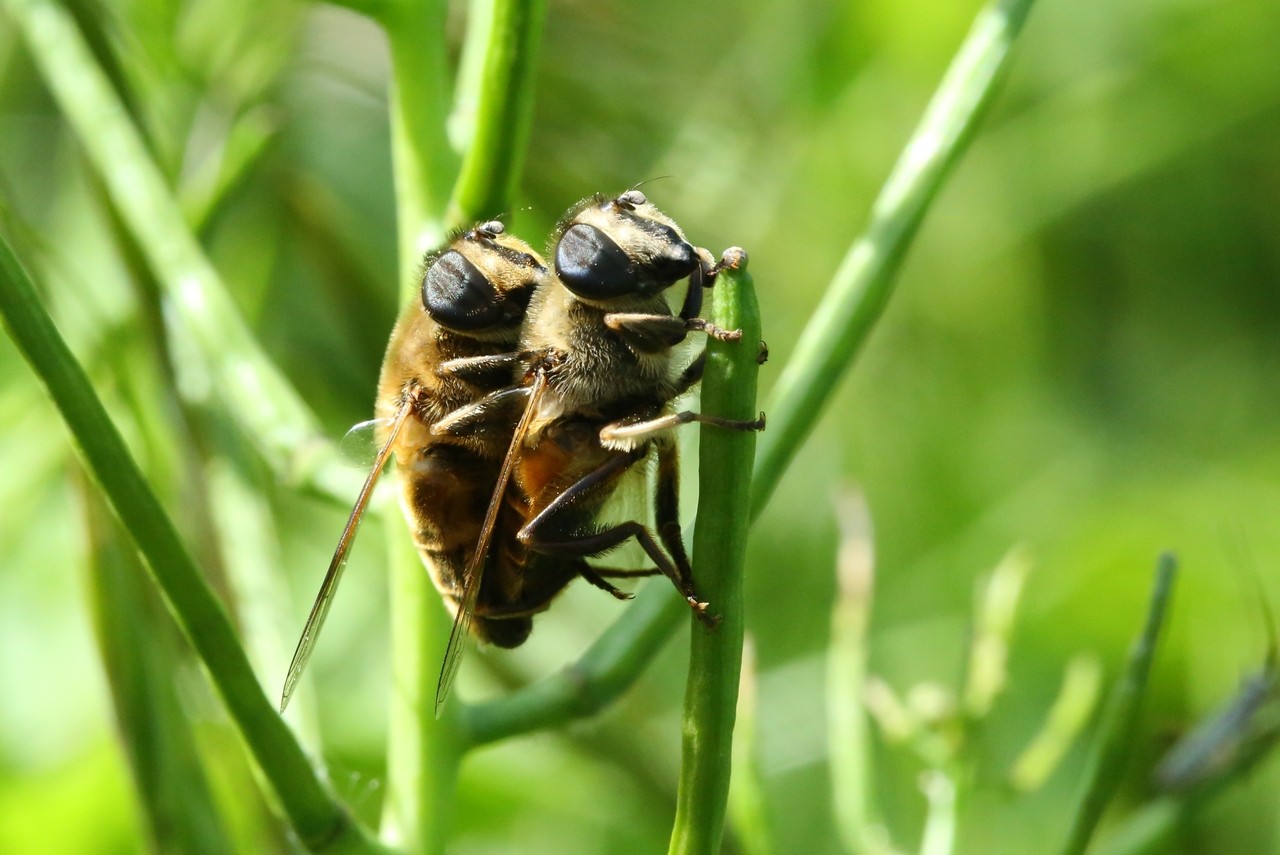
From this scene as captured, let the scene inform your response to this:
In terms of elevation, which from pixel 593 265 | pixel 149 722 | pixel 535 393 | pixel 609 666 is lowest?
pixel 149 722

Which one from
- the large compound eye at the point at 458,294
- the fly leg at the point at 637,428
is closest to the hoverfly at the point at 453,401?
the large compound eye at the point at 458,294

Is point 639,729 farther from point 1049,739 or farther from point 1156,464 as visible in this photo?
point 1156,464

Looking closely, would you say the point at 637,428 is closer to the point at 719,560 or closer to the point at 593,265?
the point at 593,265

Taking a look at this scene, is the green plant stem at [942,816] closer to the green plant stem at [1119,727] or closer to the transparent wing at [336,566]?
the green plant stem at [1119,727]

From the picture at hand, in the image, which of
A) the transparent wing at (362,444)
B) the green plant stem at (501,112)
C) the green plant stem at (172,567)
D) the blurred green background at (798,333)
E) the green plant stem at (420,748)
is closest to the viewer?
the green plant stem at (172,567)

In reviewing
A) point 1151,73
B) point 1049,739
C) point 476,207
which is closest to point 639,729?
point 1049,739

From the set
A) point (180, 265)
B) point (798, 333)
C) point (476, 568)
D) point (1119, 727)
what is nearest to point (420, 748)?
point (476, 568)
